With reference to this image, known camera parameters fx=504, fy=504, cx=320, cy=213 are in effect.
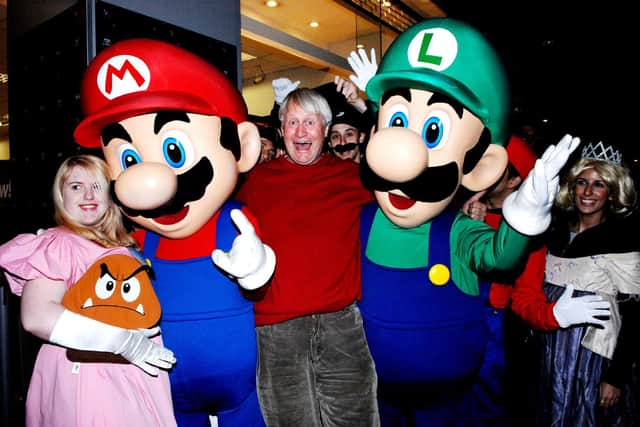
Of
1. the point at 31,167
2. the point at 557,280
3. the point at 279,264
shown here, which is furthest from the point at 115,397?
the point at 557,280

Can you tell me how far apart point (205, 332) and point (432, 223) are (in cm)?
92

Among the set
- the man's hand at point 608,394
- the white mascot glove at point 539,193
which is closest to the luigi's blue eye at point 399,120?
the white mascot glove at point 539,193

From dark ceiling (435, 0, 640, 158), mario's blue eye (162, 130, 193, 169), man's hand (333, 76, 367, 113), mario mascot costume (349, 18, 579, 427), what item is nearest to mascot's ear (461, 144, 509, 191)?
mario mascot costume (349, 18, 579, 427)

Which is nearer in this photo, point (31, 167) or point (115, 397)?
point (115, 397)

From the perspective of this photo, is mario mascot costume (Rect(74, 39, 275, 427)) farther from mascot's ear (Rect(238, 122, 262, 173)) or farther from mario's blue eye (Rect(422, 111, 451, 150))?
mario's blue eye (Rect(422, 111, 451, 150))

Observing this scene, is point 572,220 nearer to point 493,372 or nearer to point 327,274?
point 493,372

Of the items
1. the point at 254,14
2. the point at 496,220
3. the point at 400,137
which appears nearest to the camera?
the point at 400,137

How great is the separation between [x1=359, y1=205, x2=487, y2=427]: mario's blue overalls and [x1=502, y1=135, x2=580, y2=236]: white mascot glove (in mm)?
332

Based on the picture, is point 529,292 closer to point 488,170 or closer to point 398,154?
point 488,170

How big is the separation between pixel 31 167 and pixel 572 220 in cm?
287

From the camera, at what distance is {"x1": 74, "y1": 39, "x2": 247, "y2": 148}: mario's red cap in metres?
1.71

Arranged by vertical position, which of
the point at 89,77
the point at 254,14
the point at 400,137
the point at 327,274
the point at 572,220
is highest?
the point at 254,14

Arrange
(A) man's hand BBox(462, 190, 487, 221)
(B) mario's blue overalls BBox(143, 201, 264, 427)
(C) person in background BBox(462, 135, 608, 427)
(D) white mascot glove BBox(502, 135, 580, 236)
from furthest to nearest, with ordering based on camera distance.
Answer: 1. (A) man's hand BBox(462, 190, 487, 221)
2. (C) person in background BBox(462, 135, 608, 427)
3. (B) mario's blue overalls BBox(143, 201, 264, 427)
4. (D) white mascot glove BBox(502, 135, 580, 236)

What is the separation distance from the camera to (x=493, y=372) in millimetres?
2496
